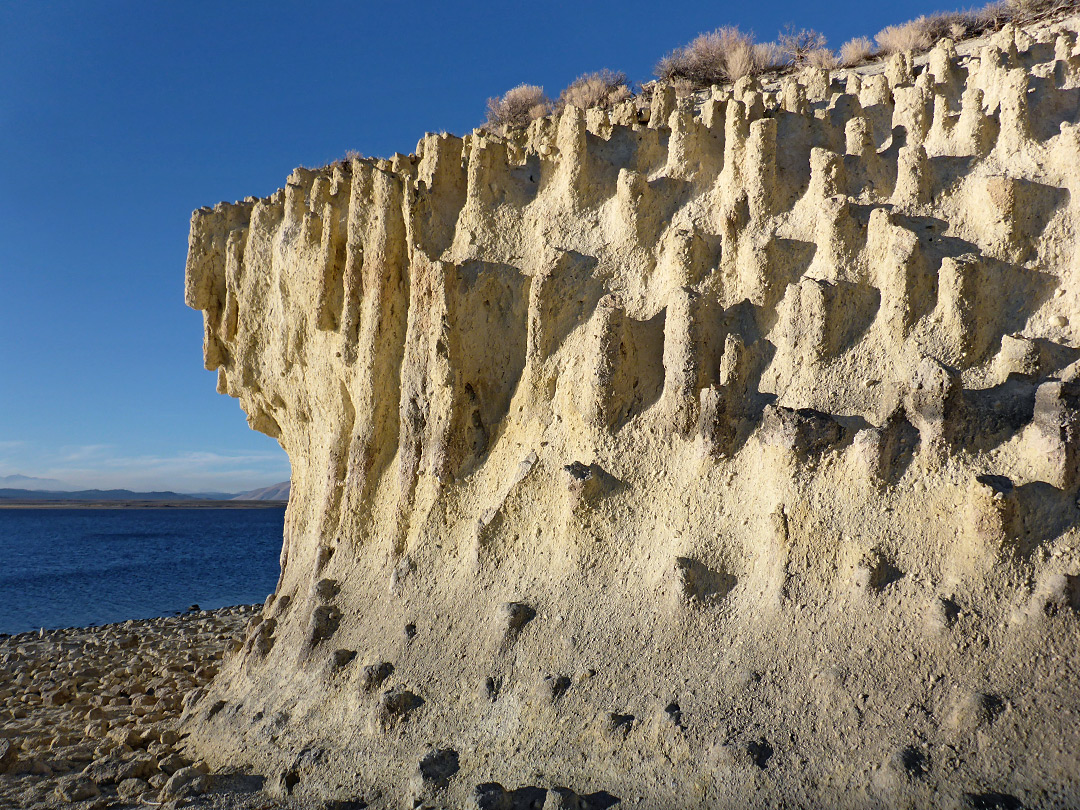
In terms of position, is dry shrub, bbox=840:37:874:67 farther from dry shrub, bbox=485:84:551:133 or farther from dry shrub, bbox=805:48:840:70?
dry shrub, bbox=485:84:551:133

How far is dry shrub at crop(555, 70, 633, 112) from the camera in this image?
43.0ft

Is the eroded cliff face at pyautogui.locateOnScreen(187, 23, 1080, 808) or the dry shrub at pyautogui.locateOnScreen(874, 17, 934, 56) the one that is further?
the dry shrub at pyautogui.locateOnScreen(874, 17, 934, 56)

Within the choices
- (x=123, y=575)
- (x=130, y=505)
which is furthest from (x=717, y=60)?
(x=130, y=505)

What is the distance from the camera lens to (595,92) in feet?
44.4

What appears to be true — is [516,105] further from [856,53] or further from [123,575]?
[123,575]

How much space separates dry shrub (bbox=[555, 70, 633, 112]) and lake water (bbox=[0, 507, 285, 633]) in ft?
63.5

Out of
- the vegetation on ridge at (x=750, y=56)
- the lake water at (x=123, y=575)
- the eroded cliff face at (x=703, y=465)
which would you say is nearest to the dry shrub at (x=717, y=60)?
the vegetation on ridge at (x=750, y=56)

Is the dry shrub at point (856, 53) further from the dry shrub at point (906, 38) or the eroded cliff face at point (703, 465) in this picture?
the eroded cliff face at point (703, 465)

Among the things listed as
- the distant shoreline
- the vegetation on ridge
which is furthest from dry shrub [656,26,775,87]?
the distant shoreline

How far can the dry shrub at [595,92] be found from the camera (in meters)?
13.1

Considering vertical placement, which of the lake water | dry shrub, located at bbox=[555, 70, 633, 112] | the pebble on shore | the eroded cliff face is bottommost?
the lake water

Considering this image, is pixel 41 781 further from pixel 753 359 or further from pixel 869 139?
pixel 869 139

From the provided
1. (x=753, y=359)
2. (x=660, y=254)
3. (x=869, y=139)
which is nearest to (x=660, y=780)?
(x=753, y=359)

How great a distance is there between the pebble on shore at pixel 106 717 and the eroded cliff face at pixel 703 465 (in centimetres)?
54
